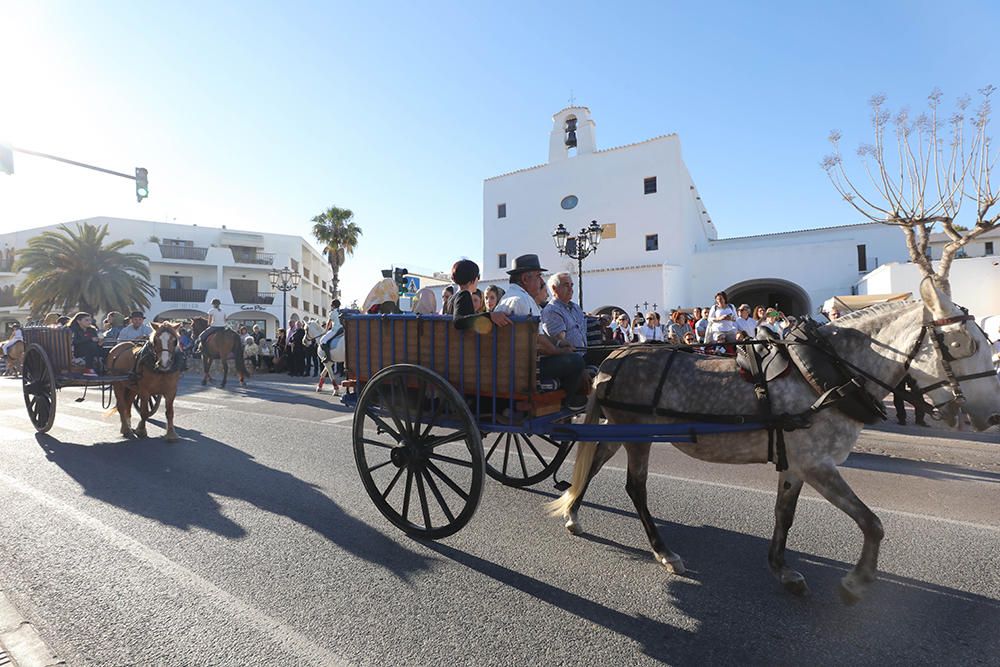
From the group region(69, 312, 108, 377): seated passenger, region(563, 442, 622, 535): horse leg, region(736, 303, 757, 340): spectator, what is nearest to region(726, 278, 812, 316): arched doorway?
region(736, 303, 757, 340): spectator

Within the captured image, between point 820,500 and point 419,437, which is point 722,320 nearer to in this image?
point 820,500

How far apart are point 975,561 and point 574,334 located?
300cm

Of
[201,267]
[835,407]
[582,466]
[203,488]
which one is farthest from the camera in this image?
[201,267]

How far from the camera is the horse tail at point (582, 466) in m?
3.79

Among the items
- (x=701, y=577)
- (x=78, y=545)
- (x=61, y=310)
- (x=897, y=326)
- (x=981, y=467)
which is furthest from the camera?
(x=61, y=310)

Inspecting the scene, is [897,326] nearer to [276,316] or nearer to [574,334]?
[574,334]

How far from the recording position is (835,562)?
3.31m

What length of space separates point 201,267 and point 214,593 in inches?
1797

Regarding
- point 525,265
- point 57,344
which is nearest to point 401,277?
point 57,344

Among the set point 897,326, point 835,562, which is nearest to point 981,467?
point 835,562

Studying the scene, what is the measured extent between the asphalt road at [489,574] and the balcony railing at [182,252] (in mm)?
41559

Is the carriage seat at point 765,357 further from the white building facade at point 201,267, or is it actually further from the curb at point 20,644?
the white building facade at point 201,267

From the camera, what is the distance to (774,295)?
32750 mm

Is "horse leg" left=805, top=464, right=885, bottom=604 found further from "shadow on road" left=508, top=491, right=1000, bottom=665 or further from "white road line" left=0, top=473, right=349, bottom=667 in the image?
"white road line" left=0, top=473, right=349, bottom=667
